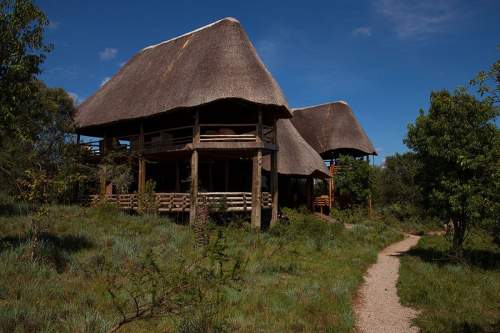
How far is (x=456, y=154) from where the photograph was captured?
11117mm

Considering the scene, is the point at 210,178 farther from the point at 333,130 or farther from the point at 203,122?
the point at 333,130

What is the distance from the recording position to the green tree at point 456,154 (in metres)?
10.9

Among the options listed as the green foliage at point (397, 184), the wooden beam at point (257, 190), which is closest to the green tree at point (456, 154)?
the wooden beam at point (257, 190)

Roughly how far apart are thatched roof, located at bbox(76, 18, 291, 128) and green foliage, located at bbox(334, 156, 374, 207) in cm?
964

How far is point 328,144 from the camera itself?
29.6 meters

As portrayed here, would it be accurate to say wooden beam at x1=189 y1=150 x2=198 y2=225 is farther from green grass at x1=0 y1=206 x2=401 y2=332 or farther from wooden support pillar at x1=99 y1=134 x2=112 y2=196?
wooden support pillar at x1=99 y1=134 x2=112 y2=196

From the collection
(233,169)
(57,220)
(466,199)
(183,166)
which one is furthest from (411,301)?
(183,166)

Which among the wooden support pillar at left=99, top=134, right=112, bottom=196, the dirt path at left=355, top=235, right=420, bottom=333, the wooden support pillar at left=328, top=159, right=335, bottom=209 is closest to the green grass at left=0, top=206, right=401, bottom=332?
the dirt path at left=355, top=235, right=420, bottom=333

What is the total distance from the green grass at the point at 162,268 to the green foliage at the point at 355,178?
40.8 ft

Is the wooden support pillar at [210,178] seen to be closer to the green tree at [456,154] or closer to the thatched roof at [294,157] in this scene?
the thatched roof at [294,157]

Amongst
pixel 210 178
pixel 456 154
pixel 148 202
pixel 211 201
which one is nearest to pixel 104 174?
pixel 148 202

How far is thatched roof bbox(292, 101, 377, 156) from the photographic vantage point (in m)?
29.4

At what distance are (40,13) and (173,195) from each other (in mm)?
10304

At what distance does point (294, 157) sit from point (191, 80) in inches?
311
